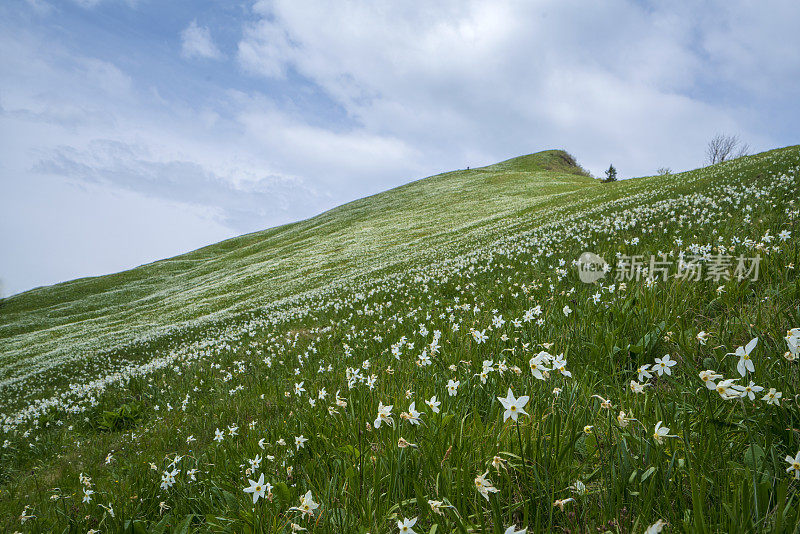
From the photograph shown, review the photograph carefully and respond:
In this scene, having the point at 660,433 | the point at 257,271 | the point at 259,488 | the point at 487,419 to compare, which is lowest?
the point at 487,419

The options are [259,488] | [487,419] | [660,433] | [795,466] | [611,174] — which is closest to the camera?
[795,466]

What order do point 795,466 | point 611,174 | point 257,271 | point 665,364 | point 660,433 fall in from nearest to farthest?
point 795,466 → point 660,433 → point 665,364 → point 257,271 → point 611,174

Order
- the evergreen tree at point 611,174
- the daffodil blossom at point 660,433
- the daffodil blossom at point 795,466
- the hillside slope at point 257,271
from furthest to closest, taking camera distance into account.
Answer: the evergreen tree at point 611,174
the hillside slope at point 257,271
the daffodil blossom at point 660,433
the daffodil blossom at point 795,466

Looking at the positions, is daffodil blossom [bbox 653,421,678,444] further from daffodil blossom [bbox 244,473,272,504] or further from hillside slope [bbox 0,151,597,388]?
hillside slope [bbox 0,151,597,388]

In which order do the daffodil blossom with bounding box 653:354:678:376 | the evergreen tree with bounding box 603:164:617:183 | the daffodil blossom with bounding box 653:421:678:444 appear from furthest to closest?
the evergreen tree with bounding box 603:164:617:183 < the daffodil blossom with bounding box 653:354:678:376 < the daffodil blossom with bounding box 653:421:678:444

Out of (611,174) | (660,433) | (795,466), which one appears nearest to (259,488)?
(660,433)

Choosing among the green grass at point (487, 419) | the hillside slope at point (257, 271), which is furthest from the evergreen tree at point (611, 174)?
the green grass at point (487, 419)

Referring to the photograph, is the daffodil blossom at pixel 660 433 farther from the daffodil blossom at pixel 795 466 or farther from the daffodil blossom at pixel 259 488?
the daffodil blossom at pixel 259 488

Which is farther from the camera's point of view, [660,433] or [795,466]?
[660,433]

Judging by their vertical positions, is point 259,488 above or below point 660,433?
below

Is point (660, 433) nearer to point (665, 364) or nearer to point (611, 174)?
point (665, 364)

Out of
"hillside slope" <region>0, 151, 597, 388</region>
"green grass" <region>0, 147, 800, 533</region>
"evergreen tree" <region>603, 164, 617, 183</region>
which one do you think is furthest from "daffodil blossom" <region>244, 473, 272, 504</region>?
"evergreen tree" <region>603, 164, 617, 183</region>

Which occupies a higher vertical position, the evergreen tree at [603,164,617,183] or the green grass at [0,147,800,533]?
the evergreen tree at [603,164,617,183]

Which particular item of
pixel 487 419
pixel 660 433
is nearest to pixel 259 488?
pixel 487 419
